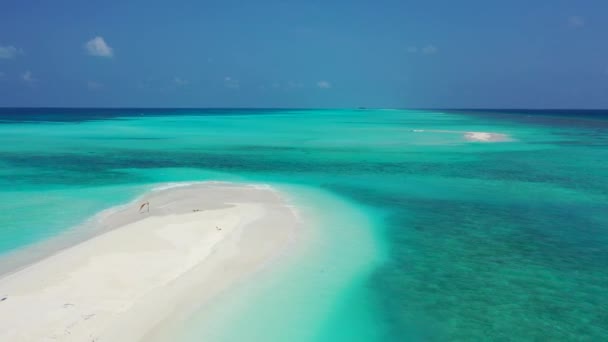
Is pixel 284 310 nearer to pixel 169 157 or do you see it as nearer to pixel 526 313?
pixel 526 313

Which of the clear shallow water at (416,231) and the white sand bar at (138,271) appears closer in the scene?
the white sand bar at (138,271)

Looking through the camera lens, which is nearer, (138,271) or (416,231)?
(138,271)

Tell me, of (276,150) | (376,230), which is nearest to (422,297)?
(376,230)

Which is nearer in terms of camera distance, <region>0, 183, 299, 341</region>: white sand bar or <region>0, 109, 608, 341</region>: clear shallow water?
<region>0, 183, 299, 341</region>: white sand bar

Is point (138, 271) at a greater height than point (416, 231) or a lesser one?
greater
